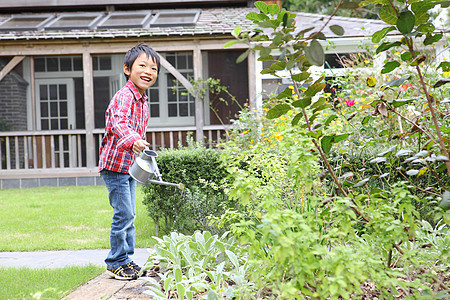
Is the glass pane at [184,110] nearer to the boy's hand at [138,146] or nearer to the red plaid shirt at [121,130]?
the red plaid shirt at [121,130]

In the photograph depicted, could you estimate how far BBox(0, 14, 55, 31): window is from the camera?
9.80 m

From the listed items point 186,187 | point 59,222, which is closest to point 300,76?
point 186,187

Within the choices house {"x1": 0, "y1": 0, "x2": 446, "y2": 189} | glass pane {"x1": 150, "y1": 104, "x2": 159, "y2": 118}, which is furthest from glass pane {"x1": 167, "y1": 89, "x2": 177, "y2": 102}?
glass pane {"x1": 150, "y1": 104, "x2": 159, "y2": 118}

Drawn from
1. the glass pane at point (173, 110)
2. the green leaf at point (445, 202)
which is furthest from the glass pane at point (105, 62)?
the green leaf at point (445, 202)

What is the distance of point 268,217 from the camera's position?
66.1 inches

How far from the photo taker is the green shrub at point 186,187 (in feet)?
14.0

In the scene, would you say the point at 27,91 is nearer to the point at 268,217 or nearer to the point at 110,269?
the point at 110,269

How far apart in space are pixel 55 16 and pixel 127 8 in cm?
191

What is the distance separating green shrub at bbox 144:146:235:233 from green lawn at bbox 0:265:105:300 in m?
1.14

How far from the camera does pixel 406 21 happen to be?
1.75 m

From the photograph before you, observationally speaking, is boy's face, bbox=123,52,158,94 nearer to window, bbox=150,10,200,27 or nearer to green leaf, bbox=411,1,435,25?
green leaf, bbox=411,1,435,25

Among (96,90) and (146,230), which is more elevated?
(96,90)

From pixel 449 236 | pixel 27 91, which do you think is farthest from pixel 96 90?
pixel 449 236

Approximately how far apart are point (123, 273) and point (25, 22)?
9.24 metres
